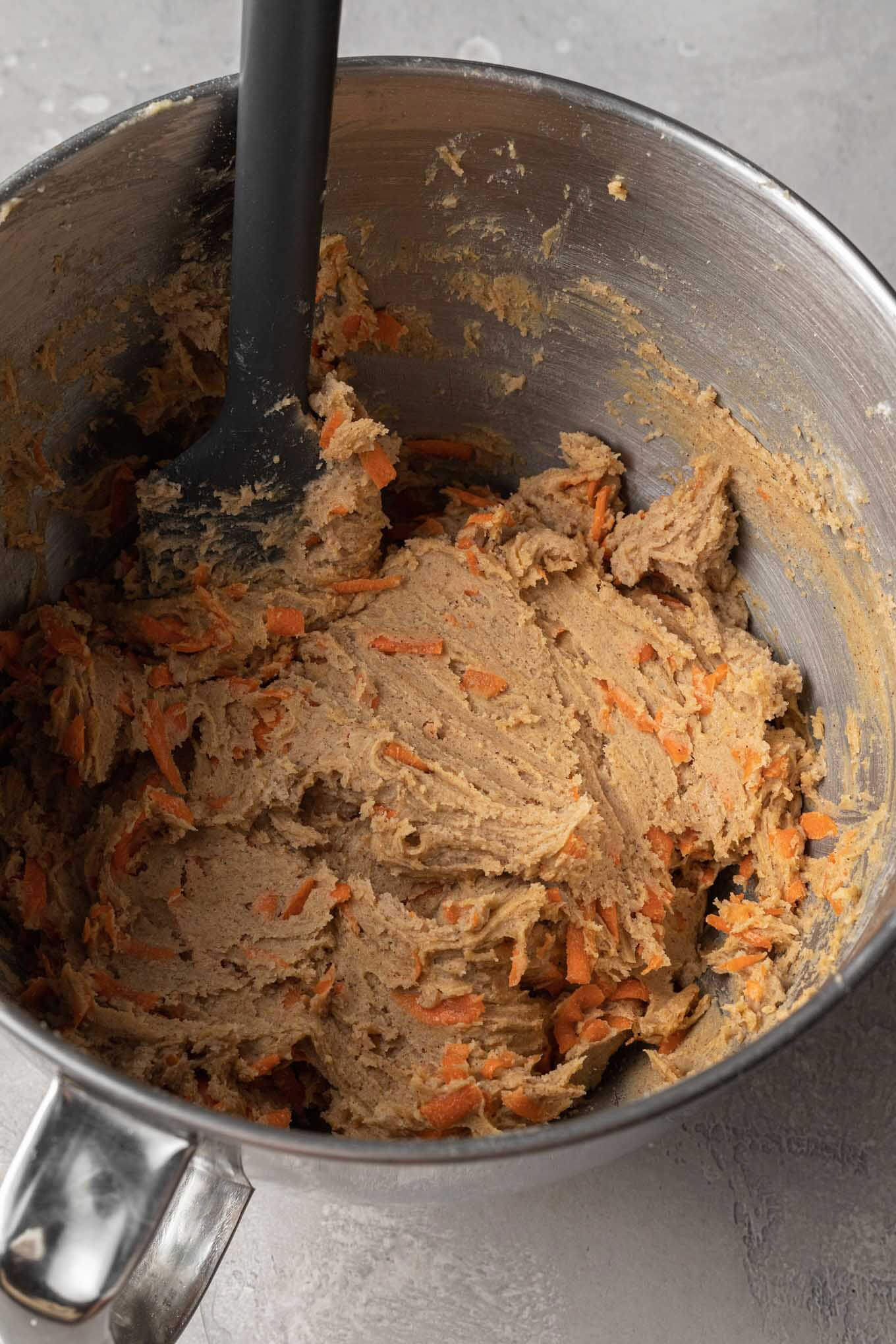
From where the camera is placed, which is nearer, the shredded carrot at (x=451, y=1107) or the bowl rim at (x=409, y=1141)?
the bowl rim at (x=409, y=1141)

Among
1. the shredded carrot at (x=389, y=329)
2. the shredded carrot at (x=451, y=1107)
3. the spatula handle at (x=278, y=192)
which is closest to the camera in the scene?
the spatula handle at (x=278, y=192)

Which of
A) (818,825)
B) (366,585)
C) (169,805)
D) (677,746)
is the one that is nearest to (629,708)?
(677,746)

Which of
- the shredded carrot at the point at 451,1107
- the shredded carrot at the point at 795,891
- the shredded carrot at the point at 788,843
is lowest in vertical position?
the shredded carrot at the point at 451,1107

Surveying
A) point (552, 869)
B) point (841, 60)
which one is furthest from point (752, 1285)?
point (841, 60)

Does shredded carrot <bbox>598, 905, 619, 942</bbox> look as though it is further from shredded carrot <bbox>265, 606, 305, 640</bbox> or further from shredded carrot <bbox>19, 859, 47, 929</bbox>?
shredded carrot <bbox>19, 859, 47, 929</bbox>

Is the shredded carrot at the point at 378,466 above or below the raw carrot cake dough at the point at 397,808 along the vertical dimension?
above

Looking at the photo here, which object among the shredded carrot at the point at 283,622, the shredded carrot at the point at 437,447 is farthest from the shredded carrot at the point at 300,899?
the shredded carrot at the point at 437,447

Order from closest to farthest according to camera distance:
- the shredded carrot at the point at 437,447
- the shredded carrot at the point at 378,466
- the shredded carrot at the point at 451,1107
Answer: the shredded carrot at the point at 451,1107 < the shredded carrot at the point at 378,466 < the shredded carrot at the point at 437,447

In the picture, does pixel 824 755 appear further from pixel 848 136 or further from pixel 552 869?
pixel 848 136

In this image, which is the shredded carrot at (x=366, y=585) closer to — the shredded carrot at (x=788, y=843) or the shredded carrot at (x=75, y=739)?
the shredded carrot at (x=75, y=739)
